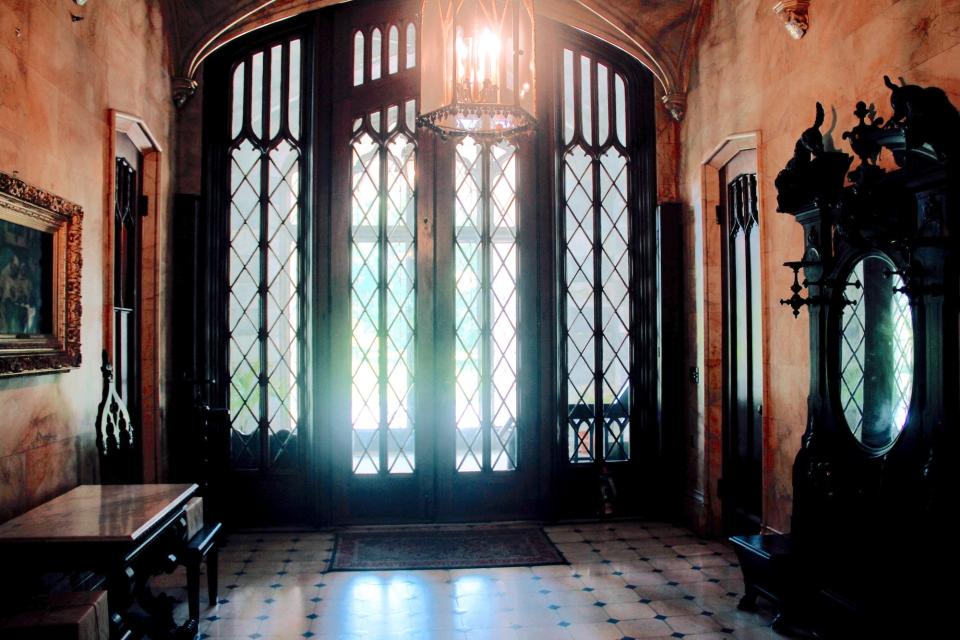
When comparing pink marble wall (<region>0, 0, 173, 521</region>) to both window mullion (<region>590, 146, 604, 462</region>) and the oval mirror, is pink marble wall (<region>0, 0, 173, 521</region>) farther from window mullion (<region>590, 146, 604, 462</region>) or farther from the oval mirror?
the oval mirror

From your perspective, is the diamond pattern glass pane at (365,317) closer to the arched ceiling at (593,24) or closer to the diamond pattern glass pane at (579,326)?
the arched ceiling at (593,24)

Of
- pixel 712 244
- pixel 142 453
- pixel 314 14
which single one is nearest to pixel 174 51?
pixel 314 14

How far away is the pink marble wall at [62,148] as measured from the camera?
3.16 m

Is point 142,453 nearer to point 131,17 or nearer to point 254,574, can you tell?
point 254,574

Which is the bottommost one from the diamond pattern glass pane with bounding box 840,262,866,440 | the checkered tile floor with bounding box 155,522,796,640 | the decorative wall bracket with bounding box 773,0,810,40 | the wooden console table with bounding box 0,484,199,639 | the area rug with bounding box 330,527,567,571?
the area rug with bounding box 330,527,567,571

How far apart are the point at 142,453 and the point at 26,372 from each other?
182cm

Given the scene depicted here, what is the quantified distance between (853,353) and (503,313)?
118 inches

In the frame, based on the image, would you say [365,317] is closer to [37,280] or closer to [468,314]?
[468,314]

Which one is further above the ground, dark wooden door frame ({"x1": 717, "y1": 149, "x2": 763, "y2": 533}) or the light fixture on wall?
Result: the light fixture on wall

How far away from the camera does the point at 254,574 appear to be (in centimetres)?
457

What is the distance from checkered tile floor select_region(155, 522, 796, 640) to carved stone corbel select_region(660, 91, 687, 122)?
3.50 meters

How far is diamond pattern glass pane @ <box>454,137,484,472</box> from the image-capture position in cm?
592

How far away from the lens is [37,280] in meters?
3.41

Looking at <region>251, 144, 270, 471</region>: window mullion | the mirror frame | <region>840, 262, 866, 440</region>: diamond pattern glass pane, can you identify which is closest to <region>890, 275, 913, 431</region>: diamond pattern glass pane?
the mirror frame
